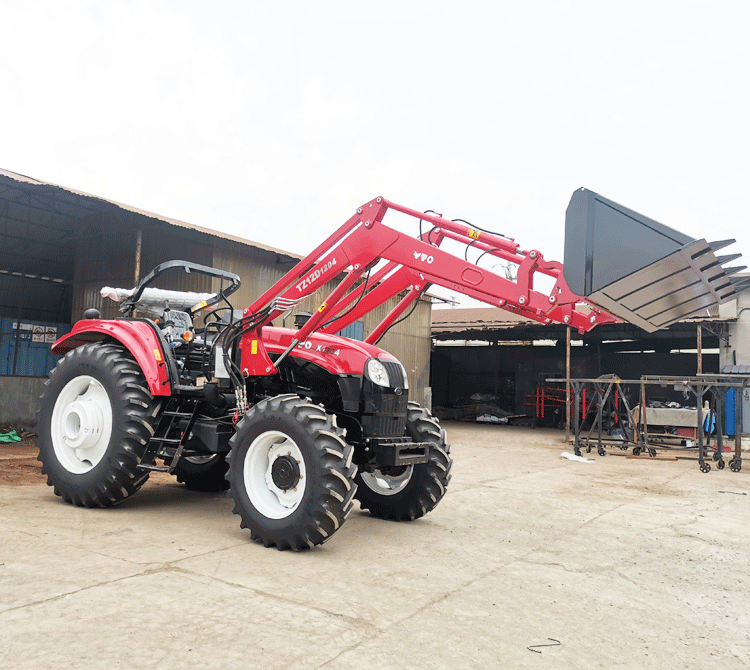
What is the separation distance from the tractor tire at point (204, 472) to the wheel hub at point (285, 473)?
2319mm

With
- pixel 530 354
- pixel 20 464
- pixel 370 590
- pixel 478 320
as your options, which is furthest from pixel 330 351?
pixel 530 354

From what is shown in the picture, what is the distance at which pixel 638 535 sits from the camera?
625 centimetres

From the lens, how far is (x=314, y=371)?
238 inches

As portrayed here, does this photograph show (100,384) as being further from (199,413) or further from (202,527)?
(202,527)

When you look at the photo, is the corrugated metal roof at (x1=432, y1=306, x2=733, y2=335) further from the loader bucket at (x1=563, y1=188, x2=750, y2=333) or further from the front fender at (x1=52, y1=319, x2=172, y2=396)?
the front fender at (x1=52, y1=319, x2=172, y2=396)

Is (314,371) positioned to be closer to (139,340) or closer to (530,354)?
(139,340)

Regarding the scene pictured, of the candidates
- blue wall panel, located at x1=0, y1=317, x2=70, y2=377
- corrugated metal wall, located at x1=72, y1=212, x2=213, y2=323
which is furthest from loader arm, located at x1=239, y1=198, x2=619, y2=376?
blue wall panel, located at x1=0, y1=317, x2=70, y2=377

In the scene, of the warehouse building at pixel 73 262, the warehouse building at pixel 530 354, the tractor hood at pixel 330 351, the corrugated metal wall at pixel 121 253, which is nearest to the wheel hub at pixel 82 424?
the tractor hood at pixel 330 351

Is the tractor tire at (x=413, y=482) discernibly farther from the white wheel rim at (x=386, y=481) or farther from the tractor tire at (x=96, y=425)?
the tractor tire at (x=96, y=425)

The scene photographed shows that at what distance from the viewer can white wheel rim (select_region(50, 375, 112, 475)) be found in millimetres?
Answer: 6070

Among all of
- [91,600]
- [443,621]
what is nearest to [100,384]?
[91,600]

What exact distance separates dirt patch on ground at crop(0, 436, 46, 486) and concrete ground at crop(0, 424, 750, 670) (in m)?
0.72

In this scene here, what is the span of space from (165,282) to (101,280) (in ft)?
11.4

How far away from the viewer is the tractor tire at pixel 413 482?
611cm
